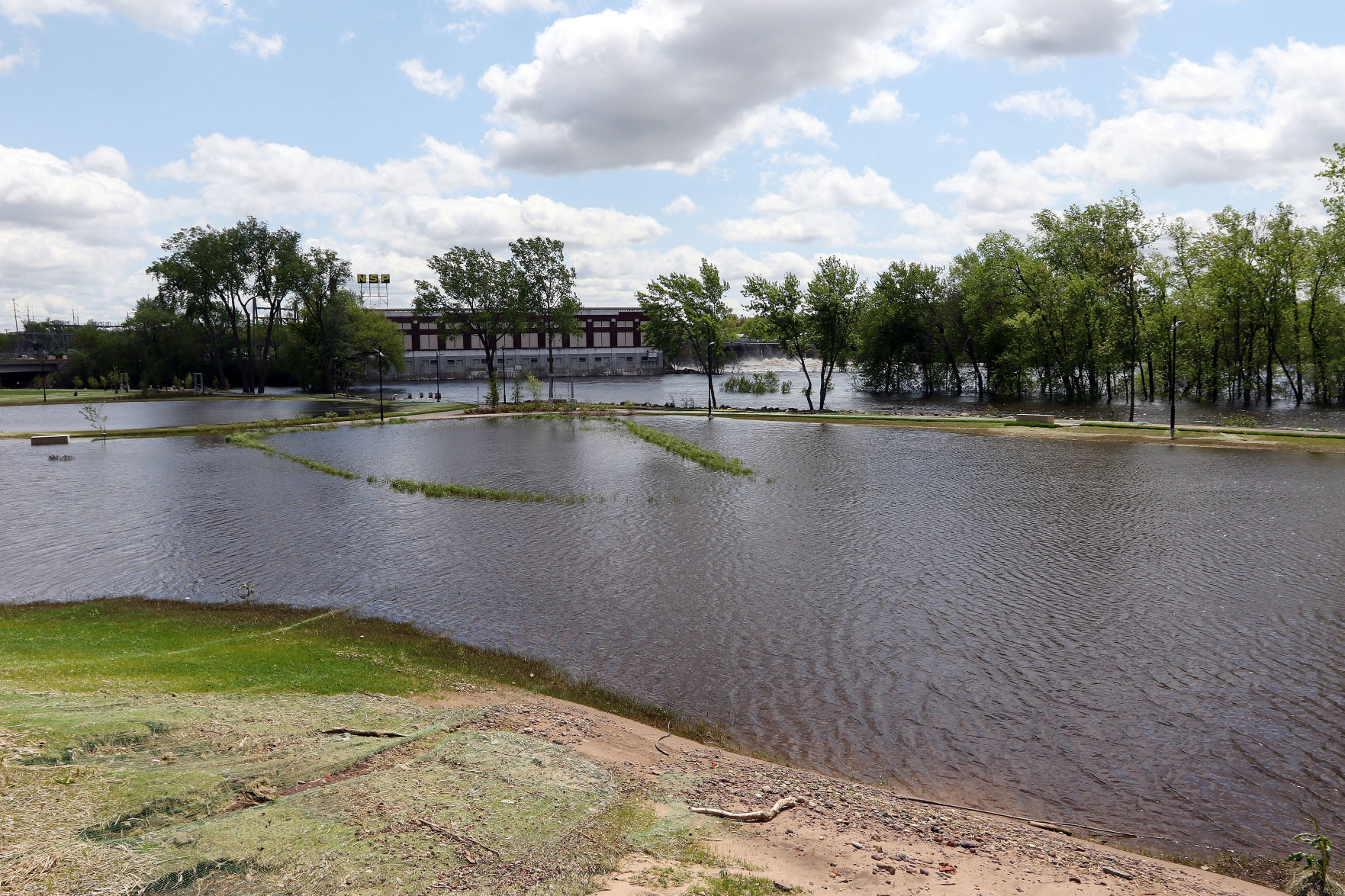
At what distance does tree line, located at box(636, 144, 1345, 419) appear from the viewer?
70125 millimetres

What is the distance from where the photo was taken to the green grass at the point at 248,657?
44.1 ft

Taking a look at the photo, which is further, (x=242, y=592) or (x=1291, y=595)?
(x=242, y=592)

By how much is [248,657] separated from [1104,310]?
3116 inches

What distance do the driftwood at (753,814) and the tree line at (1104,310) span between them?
59.4 meters

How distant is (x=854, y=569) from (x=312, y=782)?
50.8 feet

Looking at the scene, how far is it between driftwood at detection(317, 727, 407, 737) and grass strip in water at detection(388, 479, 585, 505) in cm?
2029

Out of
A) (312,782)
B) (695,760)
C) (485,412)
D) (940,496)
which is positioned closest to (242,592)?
(312,782)

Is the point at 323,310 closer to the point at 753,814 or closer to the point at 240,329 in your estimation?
the point at 240,329

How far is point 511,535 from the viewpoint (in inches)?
1043

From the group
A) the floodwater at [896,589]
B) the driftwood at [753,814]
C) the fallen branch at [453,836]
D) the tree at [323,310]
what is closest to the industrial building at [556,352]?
the tree at [323,310]

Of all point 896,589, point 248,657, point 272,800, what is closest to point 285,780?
point 272,800

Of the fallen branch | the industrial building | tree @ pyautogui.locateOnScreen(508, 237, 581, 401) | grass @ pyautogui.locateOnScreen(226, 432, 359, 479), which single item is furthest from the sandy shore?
the industrial building

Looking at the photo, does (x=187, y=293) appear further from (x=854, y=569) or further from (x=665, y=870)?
(x=665, y=870)

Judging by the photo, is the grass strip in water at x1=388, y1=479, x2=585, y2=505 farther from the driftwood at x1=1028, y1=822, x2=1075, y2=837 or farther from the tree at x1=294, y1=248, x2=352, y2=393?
the tree at x1=294, y1=248, x2=352, y2=393
